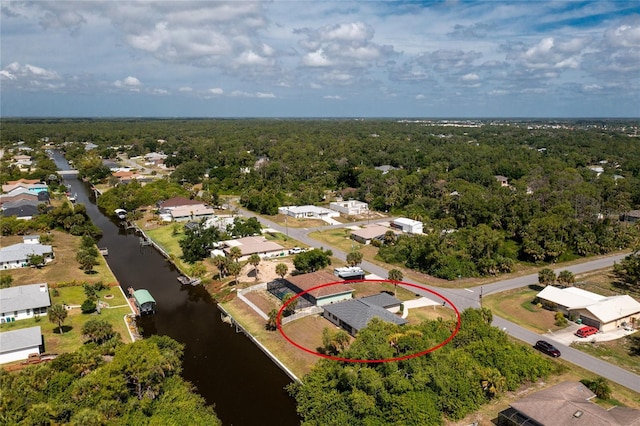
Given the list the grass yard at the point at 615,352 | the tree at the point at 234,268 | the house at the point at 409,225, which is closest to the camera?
the grass yard at the point at 615,352

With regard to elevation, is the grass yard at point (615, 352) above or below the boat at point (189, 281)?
above

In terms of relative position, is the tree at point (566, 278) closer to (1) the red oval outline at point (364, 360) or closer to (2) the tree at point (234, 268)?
(1) the red oval outline at point (364, 360)

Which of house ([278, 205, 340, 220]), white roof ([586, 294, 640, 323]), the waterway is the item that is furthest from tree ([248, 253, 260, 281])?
white roof ([586, 294, 640, 323])

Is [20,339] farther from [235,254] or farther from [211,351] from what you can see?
[235,254]

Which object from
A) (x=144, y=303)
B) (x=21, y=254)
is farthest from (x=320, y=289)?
(x=21, y=254)

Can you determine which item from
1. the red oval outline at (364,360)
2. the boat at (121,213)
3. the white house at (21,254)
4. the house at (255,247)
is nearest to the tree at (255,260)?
the house at (255,247)

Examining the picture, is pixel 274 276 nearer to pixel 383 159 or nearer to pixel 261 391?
pixel 261 391

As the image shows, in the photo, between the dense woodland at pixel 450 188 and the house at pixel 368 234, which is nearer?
the dense woodland at pixel 450 188
